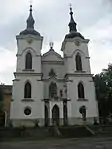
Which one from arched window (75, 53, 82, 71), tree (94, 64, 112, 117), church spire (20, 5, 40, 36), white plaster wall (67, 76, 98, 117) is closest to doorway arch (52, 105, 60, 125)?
white plaster wall (67, 76, 98, 117)

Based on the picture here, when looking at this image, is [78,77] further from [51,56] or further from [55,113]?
[55,113]

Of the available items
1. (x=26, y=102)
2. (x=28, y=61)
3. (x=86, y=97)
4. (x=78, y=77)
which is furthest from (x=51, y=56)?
(x=26, y=102)

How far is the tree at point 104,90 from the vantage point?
1338 inches

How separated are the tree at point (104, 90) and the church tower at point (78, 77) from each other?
250 cm

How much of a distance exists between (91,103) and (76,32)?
13554 mm

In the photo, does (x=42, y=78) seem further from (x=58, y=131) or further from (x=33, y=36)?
(x=58, y=131)

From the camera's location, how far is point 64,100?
32.9 metres

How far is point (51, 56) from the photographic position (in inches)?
1455

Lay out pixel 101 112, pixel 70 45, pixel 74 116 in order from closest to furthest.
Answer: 1. pixel 74 116
2. pixel 70 45
3. pixel 101 112

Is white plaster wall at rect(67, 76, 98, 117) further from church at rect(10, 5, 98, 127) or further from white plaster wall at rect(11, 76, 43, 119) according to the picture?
white plaster wall at rect(11, 76, 43, 119)

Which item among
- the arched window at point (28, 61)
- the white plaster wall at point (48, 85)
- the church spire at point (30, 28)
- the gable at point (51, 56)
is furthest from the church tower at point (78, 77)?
the arched window at point (28, 61)

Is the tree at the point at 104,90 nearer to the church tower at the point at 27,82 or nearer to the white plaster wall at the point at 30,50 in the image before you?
the church tower at the point at 27,82

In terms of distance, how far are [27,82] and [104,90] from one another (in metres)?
Answer: 14.1

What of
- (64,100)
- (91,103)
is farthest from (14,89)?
(91,103)
